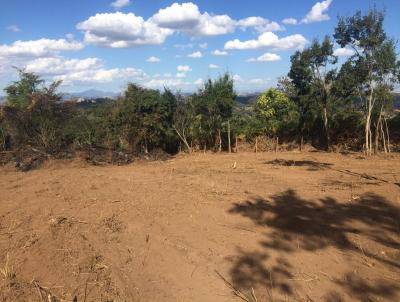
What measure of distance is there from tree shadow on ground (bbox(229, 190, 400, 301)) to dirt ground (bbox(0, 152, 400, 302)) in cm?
1

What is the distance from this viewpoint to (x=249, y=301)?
156 inches

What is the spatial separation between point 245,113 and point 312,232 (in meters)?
18.8

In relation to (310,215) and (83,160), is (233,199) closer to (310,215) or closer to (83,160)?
(310,215)

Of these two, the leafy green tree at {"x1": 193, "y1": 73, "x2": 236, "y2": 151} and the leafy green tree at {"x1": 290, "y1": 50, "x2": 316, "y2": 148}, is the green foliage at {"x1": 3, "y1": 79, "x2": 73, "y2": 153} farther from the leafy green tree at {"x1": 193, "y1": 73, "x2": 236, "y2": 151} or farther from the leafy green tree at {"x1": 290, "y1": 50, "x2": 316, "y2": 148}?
the leafy green tree at {"x1": 290, "y1": 50, "x2": 316, "y2": 148}

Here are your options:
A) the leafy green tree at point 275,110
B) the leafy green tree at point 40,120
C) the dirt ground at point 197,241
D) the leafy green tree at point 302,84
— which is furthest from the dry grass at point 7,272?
the leafy green tree at point 275,110

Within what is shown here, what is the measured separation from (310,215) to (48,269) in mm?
3510

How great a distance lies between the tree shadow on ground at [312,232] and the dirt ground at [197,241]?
1cm

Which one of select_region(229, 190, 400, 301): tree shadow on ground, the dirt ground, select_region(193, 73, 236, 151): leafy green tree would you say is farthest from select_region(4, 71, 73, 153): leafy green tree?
select_region(229, 190, 400, 301): tree shadow on ground

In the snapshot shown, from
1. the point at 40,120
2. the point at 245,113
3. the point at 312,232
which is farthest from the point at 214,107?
the point at 312,232

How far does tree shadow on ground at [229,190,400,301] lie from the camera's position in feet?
13.8

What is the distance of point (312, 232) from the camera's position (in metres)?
5.27

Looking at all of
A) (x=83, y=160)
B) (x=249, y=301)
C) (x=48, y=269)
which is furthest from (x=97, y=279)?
(x=83, y=160)

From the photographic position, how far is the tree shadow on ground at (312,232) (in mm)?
4219

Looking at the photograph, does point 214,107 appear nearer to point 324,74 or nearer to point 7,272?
point 324,74
